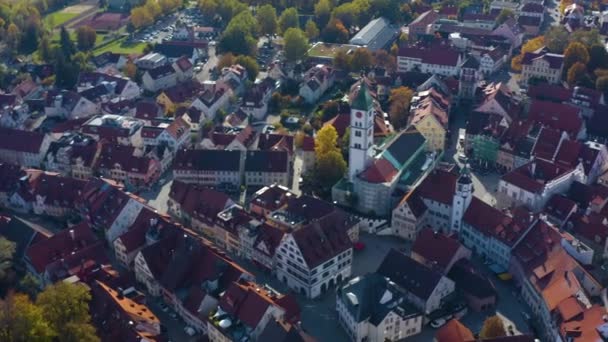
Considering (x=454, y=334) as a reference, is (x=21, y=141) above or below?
below

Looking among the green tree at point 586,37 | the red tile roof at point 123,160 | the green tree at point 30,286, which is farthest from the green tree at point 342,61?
the green tree at point 30,286

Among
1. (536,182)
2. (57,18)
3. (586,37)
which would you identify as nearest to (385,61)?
(586,37)

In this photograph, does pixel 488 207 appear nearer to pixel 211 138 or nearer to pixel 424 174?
pixel 424 174

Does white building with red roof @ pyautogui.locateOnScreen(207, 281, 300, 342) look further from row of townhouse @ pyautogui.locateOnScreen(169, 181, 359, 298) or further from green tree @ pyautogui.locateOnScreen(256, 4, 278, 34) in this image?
green tree @ pyautogui.locateOnScreen(256, 4, 278, 34)

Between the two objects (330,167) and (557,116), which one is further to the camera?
(557,116)

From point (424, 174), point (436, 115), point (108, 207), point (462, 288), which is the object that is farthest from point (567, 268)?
point (108, 207)

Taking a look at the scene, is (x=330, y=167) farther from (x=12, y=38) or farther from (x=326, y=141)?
(x=12, y=38)

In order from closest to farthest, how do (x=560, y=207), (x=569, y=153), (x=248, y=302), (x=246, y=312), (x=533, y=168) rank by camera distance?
(x=246, y=312), (x=248, y=302), (x=560, y=207), (x=533, y=168), (x=569, y=153)
